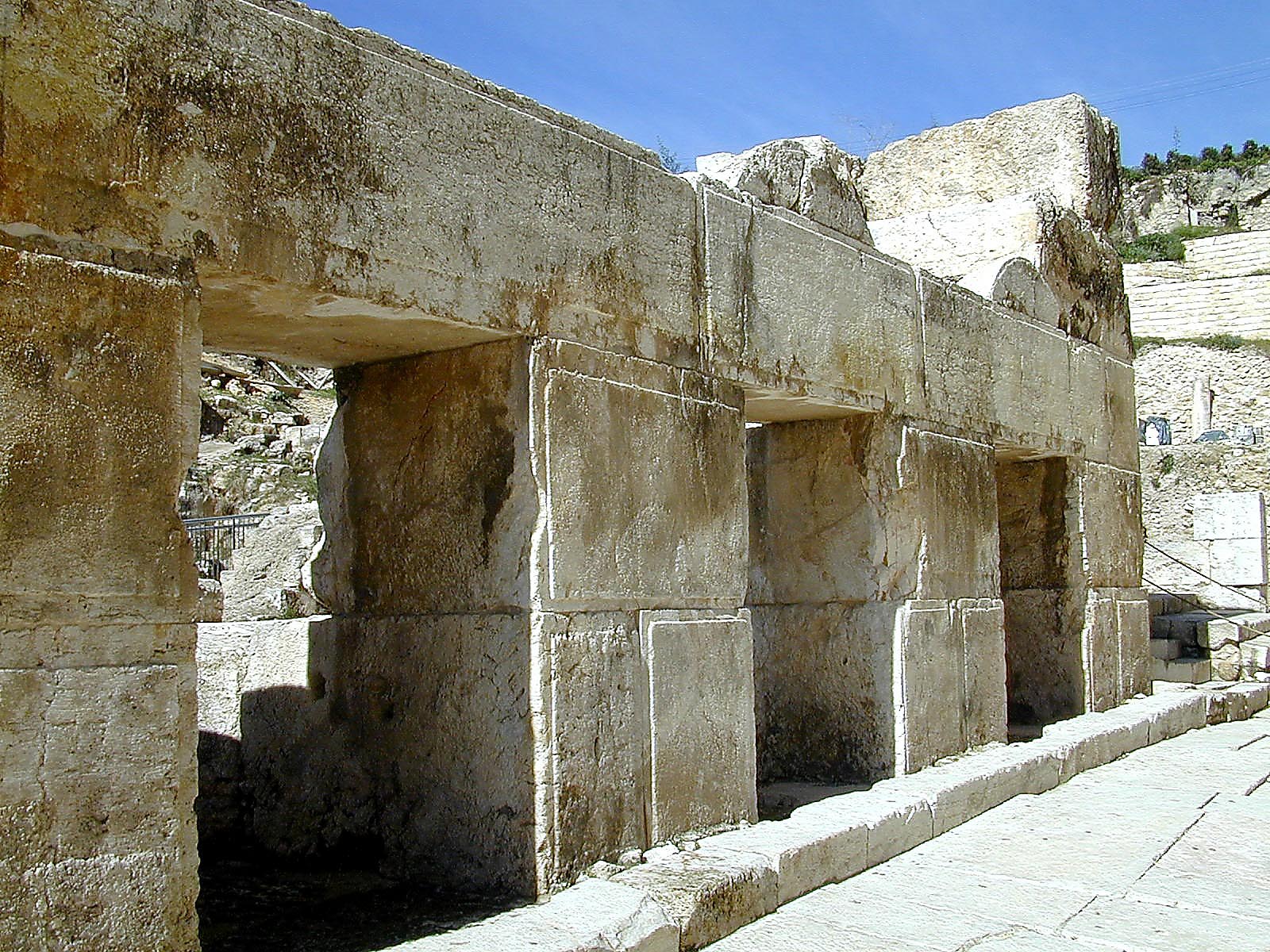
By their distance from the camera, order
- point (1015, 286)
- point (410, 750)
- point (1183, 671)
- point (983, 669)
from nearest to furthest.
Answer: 1. point (410, 750)
2. point (983, 669)
3. point (1015, 286)
4. point (1183, 671)

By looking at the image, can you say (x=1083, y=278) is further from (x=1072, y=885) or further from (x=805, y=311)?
(x=1072, y=885)

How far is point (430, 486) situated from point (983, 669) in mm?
3278

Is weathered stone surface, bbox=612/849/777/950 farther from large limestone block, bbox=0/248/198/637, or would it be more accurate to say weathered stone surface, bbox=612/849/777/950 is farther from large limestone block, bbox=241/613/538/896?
large limestone block, bbox=0/248/198/637

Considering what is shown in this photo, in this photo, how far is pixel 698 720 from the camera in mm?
4199

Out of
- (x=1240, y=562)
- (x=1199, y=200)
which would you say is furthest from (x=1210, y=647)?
(x=1199, y=200)

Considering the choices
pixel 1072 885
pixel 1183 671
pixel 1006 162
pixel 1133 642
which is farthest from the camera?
pixel 1183 671

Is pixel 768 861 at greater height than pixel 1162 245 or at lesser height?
lesser

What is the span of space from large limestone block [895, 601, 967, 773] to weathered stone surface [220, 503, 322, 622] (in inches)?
100

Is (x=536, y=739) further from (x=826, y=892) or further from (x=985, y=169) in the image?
(x=985, y=169)

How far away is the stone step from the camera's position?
10.1 meters

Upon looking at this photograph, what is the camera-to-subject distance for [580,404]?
3857 millimetres

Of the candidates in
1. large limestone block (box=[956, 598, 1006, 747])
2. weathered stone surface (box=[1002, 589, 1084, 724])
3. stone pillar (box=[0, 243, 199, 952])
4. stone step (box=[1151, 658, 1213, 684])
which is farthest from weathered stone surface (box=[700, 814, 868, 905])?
stone step (box=[1151, 658, 1213, 684])

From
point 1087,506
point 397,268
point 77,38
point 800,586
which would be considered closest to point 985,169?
point 1087,506

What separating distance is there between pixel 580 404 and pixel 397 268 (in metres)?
0.75
